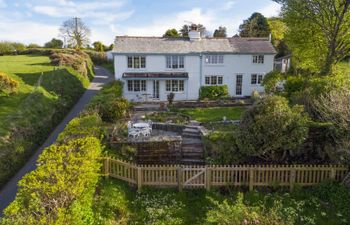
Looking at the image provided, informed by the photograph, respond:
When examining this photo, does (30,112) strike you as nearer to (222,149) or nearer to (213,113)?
(213,113)

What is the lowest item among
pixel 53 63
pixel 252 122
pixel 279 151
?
pixel 279 151

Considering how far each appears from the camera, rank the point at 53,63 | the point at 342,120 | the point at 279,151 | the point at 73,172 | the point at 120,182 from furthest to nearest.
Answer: the point at 53,63, the point at 279,151, the point at 120,182, the point at 342,120, the point at 73,172

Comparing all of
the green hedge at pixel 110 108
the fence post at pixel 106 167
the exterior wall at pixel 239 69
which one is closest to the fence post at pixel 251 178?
the fence post at pixel 106 167

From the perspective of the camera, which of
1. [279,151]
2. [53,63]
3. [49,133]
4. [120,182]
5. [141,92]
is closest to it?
[120,182]

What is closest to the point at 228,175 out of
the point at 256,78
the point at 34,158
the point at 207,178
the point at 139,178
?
the point at 207,178

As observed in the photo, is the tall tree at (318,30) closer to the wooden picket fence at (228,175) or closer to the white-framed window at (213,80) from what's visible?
the white-framed window at (213,80)

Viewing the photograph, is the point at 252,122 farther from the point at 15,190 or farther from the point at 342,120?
the point at 15,190

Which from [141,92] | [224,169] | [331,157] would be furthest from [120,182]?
[141,92]
